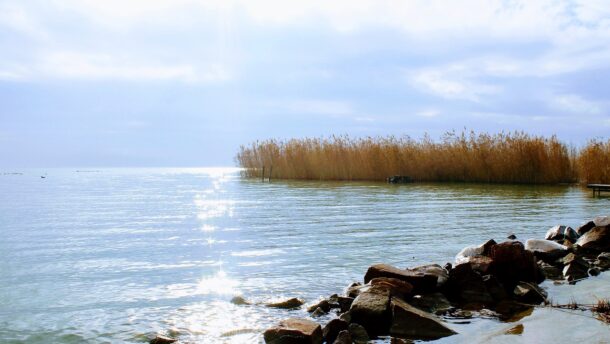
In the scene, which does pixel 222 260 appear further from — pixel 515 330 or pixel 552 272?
pixel 515 330

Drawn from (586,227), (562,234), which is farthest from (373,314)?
(586,227)

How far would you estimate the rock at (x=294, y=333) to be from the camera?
534 cm

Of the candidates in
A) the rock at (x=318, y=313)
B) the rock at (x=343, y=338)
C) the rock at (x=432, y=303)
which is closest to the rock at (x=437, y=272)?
the rock at (x=432, y=303)

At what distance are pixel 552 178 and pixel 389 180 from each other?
10.2 metres

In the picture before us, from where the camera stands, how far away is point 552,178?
3331 cm

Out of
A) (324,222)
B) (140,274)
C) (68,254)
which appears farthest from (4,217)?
(140,274)

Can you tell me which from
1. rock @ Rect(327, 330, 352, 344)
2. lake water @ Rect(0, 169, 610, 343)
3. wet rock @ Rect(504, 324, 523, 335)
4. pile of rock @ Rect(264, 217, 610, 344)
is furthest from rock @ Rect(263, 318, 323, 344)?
wet rock @ Rect(504, 324, 523, 335)

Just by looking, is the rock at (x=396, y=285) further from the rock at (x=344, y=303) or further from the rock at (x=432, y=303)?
the rock at (x=344, y=303)

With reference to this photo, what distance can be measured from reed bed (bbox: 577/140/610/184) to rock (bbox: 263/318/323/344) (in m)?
27.8

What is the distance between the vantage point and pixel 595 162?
29.3m

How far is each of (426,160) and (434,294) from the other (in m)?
31.3

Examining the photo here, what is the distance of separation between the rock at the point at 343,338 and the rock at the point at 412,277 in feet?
Answer: 5.62

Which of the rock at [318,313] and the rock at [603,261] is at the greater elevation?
the rock at [603,261]

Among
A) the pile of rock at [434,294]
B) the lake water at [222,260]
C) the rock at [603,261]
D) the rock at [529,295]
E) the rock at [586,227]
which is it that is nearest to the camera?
the pile of rock at [434,294]
